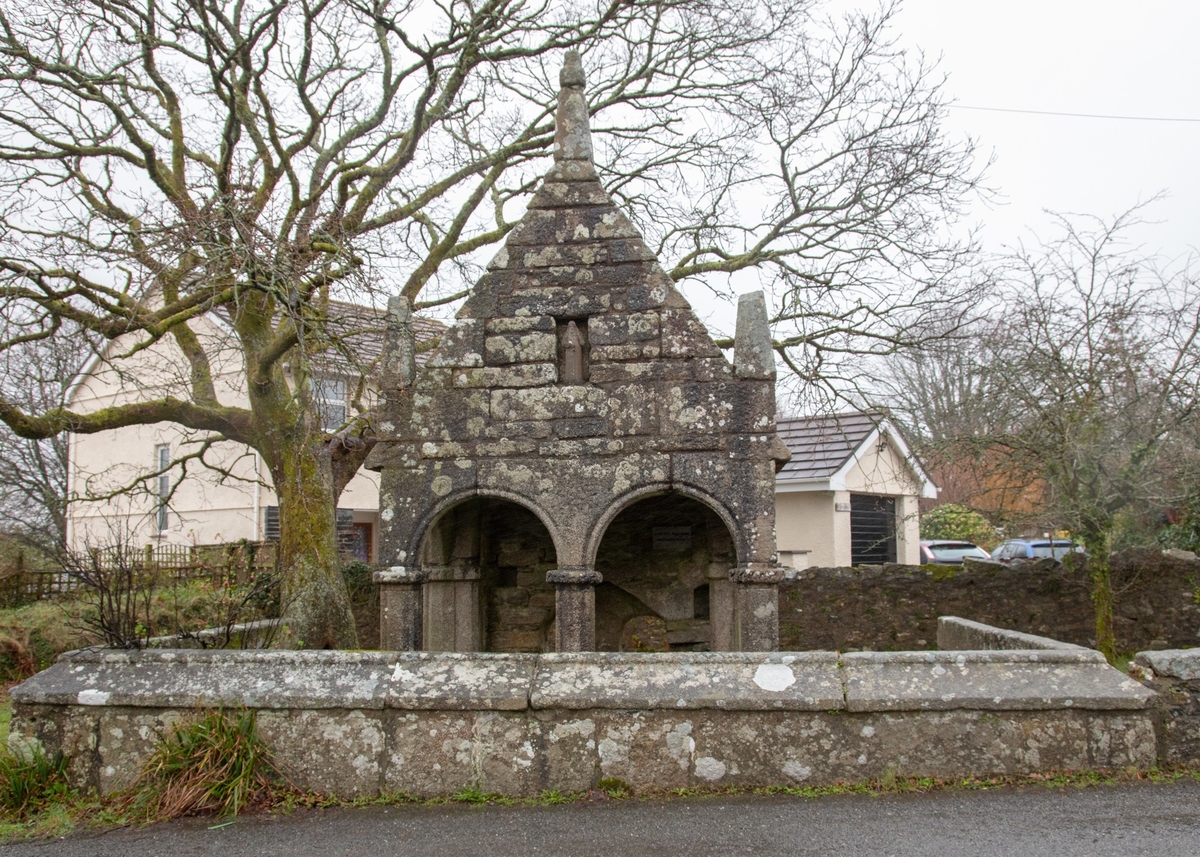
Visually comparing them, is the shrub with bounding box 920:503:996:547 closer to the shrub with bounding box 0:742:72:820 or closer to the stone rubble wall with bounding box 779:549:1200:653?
the stone rubble wall with bounding box 779:549:1200:653

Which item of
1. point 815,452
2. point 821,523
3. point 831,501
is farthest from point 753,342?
point 821,523

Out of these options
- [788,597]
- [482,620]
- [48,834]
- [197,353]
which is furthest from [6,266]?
[788,597]

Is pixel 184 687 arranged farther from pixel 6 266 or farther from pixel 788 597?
pixel 788 597

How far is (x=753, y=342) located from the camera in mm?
5941

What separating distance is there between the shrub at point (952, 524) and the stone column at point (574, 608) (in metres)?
22.1

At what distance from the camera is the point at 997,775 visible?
4359mm

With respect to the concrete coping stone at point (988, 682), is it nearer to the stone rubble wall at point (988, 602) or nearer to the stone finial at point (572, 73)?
the stone finial at point (572, 73)

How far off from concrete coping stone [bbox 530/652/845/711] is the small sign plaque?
3143mm

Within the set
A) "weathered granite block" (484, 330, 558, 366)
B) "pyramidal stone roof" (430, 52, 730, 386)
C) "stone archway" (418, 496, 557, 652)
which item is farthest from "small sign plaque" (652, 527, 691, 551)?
"weathered granite block" (484, 330, 558, 366)

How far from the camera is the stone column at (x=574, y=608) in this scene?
5.80 meters

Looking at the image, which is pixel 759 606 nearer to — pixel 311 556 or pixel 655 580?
pixel 655 580

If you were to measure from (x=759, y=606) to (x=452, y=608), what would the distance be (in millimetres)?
2497

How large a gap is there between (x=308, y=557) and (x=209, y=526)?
11.3 metres

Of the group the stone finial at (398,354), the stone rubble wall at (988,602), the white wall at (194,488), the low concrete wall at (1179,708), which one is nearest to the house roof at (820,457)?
the stone rubble wall at (988,602)
